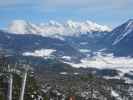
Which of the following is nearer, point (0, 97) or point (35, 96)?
point (0, 97)

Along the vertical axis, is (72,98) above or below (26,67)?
below

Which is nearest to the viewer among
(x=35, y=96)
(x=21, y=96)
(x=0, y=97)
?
(x=21, y=96)

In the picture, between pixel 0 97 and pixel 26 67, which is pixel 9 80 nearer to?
pixel 26 67

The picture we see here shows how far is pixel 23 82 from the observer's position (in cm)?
1658

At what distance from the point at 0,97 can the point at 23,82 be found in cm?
5842

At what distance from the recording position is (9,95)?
54.9ft

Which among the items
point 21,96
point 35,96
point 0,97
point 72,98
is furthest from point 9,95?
point 35,96

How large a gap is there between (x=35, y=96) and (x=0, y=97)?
270 ft

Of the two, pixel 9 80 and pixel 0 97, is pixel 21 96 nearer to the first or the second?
pixel 9 80

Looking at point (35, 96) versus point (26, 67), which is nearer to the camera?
point (26, 67)

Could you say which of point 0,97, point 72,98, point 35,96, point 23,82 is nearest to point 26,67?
point 23,82

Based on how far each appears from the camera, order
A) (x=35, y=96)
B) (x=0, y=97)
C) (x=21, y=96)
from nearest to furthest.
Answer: (x=21, y=96) < (x=0, y=97) < (x=35, y=96)

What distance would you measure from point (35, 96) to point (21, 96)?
460ft

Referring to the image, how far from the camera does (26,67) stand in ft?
55.1
